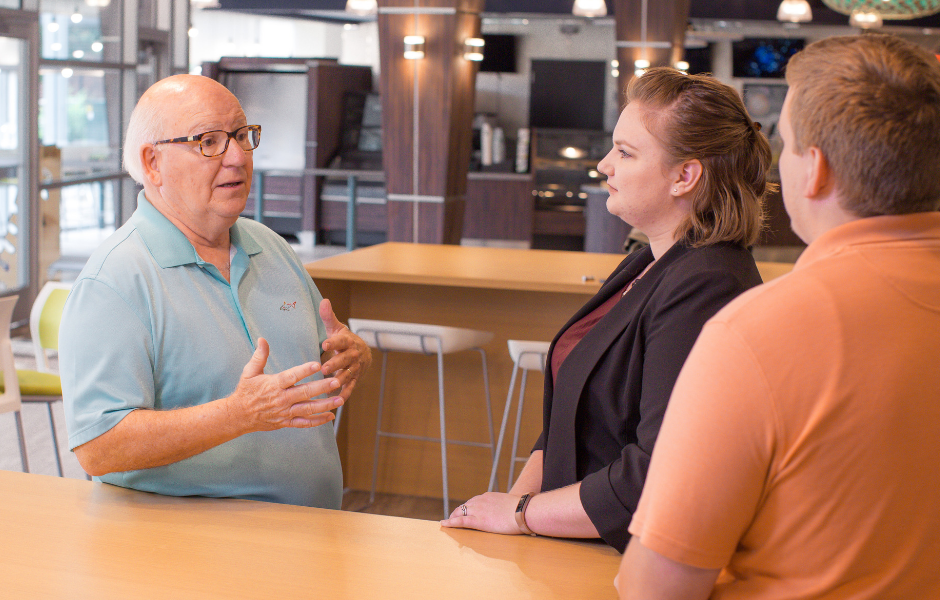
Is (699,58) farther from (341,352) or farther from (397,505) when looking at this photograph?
(341,352)

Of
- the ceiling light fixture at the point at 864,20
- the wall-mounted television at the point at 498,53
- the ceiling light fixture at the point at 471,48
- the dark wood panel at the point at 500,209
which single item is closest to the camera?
the ceiling light fixture at the point at 471,48

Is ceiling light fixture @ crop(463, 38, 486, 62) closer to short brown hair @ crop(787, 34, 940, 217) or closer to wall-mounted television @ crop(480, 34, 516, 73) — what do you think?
wall-mounted television @ crop(480, 34, 516, 73)

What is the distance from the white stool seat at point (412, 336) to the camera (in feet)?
11.5

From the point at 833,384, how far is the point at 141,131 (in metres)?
1.43

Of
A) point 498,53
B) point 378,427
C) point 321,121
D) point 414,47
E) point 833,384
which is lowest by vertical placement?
point 378,427

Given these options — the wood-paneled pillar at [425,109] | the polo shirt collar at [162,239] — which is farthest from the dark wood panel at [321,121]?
the polo shirt collar at [162,239]

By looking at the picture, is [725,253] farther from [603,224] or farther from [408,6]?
[603,224]

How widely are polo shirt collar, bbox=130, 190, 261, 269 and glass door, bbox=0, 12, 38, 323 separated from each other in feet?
17.5

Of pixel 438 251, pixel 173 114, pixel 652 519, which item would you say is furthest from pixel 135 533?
pixel 438 251

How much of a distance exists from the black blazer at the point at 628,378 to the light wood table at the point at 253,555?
0.40 ft

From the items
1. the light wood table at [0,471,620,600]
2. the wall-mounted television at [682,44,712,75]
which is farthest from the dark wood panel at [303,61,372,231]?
the light wood table at [0,471,620,600]

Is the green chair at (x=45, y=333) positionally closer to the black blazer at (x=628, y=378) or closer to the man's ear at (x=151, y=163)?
the man's ear at (x=151, y=163)

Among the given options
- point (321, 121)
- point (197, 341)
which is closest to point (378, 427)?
point (197, 341)

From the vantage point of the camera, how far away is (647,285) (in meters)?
1.42
